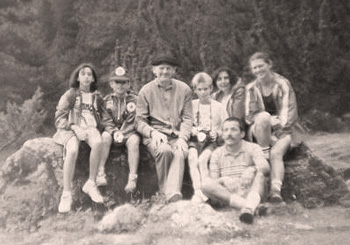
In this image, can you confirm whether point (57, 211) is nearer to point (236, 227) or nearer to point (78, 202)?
point (78, 202)

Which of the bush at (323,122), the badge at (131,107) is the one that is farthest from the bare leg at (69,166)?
the bush at (323,122)

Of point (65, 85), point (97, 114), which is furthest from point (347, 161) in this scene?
point (65, 85)

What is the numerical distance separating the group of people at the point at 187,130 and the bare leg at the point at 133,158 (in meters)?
0.01

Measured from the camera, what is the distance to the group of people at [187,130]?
488cm

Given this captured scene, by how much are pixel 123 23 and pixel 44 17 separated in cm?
207

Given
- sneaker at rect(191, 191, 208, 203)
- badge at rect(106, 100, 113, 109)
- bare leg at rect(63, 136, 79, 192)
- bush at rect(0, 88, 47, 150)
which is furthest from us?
bush at rect(0, 88, 47, 150)

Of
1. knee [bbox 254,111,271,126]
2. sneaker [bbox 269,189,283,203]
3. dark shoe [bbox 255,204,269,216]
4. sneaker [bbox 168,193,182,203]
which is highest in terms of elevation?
knee [bbox 254,111,271,126]

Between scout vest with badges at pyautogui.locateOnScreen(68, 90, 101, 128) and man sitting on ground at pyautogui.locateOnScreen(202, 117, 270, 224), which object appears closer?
man sitting on ground at pyautogui.locateOnScreen(202, 117, 270, 224)

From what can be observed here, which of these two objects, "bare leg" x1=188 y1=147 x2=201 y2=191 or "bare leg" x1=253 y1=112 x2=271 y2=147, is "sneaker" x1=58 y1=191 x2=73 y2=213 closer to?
"bare leg" x1=188 y1=147 x2=201 y2=191

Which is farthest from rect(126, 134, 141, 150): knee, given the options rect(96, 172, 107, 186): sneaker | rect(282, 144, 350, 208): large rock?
rect(282, 144, 350, 208): large rock

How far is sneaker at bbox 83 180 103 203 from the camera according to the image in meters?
4.98

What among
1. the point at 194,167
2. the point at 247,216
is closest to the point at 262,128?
the point at 194,167

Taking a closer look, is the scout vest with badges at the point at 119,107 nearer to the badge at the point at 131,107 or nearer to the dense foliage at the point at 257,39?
the badge at the point at 131,107

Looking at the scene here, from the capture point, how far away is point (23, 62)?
11.9 m
